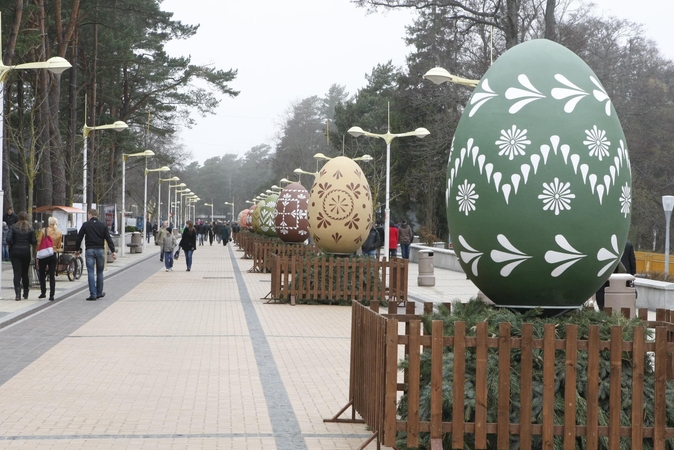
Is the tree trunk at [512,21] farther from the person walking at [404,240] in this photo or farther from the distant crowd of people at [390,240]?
the person walking at [404,240]

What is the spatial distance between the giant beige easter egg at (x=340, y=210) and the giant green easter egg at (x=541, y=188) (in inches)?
516

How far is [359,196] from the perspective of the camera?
813 inches

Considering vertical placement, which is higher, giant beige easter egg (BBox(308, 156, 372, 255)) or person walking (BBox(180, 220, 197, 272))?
giant beige easter egg (BBox(308, 156, 372, 255))

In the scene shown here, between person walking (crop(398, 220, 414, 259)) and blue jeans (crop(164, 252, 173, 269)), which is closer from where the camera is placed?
blue jeans (crop(164, 252, 173, 269))

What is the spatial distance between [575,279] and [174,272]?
1048 inches

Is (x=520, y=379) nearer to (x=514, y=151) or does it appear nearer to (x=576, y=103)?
(x=514, y=151)

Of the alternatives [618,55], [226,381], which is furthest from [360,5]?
[226,381]

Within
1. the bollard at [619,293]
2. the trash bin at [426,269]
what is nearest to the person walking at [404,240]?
the trash bin at [426,269]

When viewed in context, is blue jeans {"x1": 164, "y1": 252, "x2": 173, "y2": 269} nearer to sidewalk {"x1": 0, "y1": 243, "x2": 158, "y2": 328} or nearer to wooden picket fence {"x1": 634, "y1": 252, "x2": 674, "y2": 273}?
sidewalk {"x1": 0, "y1": 243, "x2": 158, "y2": 328}

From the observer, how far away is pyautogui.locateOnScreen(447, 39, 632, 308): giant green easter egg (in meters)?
6.83

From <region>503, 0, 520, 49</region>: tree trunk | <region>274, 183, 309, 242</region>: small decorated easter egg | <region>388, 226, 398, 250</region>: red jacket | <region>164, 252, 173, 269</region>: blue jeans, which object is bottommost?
<region>164, 252, 173, 269</region>: blue jeans

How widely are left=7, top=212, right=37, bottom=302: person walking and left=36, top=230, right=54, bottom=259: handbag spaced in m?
0.24

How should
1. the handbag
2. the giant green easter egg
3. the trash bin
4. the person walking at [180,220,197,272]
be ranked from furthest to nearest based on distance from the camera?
1. the person walking at [180,220,197,272]
2. the trash bin
3. the handbag
4. the giant green easter egg

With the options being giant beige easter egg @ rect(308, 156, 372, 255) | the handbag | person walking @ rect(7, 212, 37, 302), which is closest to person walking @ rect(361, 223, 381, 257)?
giant beige easter egg @ rect(308, 156, 372, 255)
